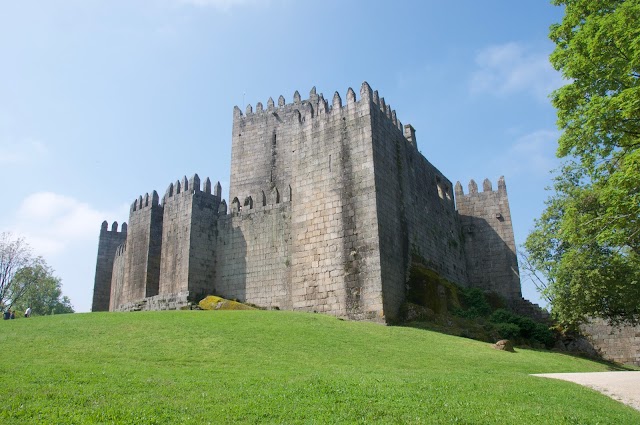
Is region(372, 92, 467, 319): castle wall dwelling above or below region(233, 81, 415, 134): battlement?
below

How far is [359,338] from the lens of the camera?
56.7ft

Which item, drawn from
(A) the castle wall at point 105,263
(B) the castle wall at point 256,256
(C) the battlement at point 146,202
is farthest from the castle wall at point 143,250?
(A) the castle wall at point 105,263

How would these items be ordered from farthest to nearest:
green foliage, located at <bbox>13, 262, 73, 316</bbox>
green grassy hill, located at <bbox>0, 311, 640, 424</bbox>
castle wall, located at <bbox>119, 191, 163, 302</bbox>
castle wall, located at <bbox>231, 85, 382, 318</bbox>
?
green foliage, located at <bbox>13, 262, 73, 316</bbox>, castle wall, located at <bbox>119, 191, 163, 302</bbox>, castle wall, located at <bbox>231, 85, 382, 318</bbox>, green grassy hill, located at <bbox>0, 311, 640, 424</bbox>

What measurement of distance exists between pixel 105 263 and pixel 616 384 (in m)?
32.9

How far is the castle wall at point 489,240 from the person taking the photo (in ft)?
109

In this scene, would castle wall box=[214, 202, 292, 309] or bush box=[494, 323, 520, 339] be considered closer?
bush box=[494, 323, 520, 339]

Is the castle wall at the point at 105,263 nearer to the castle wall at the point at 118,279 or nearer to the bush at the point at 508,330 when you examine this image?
the castle wall at the point at 118,279

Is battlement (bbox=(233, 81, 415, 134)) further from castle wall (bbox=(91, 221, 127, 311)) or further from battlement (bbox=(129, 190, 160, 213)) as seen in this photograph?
castle wall (bbox=(91, 221, 127, 311))

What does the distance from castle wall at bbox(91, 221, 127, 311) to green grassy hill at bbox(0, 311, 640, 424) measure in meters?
18.4

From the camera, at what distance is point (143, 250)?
2956 cm

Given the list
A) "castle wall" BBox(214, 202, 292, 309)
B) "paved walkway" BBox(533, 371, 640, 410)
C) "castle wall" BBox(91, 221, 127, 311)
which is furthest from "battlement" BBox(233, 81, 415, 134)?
"paved walkway" BBox(533, 371, 640, 410)

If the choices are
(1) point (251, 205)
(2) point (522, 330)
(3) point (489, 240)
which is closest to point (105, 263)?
(1) point (251, 205)

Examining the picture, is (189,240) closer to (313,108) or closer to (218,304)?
(218,304)

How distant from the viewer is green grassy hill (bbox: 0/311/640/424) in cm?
857
